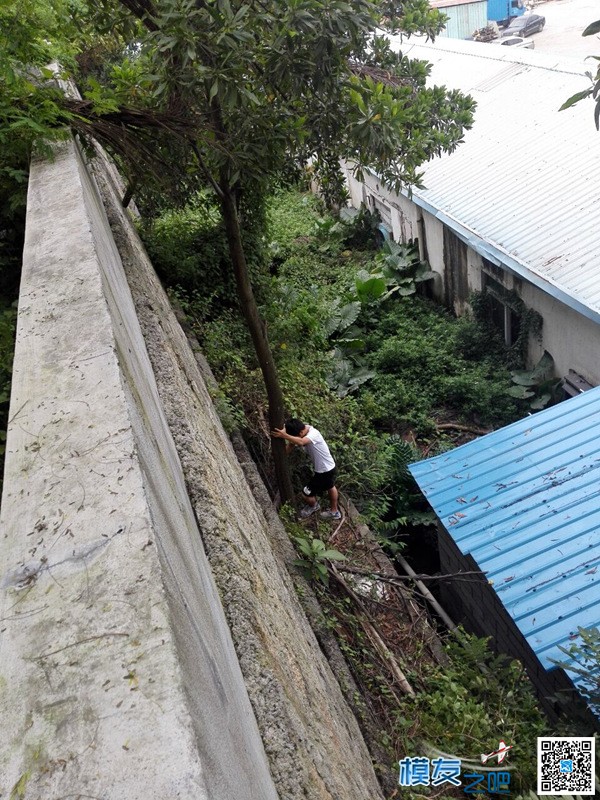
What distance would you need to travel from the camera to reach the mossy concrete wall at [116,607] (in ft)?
3.00

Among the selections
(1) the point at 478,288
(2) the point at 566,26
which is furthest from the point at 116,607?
(2) the point at 566,26

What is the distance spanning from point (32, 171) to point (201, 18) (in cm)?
132

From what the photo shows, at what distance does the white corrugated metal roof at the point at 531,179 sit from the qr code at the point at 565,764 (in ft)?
15.9

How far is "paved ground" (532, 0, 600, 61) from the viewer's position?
917 inches

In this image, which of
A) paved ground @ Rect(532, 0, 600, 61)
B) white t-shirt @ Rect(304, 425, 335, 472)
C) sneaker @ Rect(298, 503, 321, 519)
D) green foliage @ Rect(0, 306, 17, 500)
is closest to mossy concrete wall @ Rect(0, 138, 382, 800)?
green foliage @ Rect(0, 306, 17, 500)

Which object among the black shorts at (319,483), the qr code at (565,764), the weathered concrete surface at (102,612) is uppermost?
the weathered concrete surface at (102,612)

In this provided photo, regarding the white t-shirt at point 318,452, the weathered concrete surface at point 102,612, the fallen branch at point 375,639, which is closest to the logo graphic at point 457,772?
the fallen branch at point 375,639

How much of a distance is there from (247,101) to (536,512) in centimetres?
363

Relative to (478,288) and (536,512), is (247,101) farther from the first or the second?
(478,288)

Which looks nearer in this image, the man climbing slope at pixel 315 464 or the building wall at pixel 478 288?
the man climbing slope at pixel 315 464

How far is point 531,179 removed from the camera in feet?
33.1

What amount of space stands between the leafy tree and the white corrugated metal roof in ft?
11.5

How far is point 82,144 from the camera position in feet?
13.0

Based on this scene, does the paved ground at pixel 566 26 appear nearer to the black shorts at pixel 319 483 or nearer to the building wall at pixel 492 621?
the black shorts at pixel 319 483
